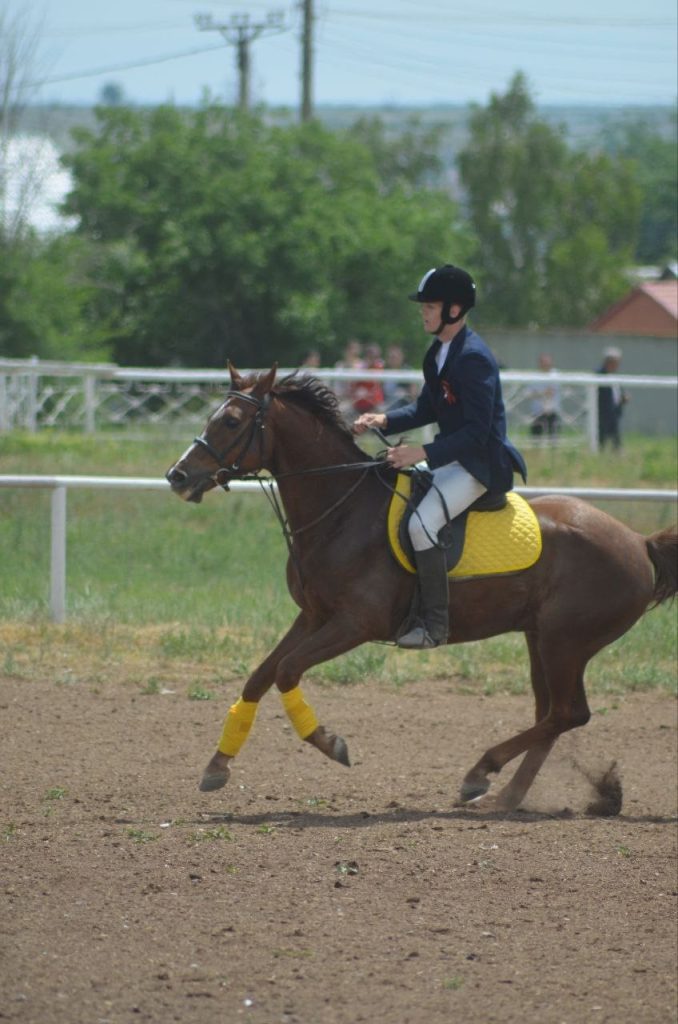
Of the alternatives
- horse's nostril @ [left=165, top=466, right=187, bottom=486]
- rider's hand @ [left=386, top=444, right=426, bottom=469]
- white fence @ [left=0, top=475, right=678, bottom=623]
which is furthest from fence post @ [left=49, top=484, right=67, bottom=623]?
rider's hand @ [left=386, top=444, right=426, bottom=469]

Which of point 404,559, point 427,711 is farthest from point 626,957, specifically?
point 427,711

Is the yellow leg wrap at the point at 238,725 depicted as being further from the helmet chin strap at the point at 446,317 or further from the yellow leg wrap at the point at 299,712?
the helmet chin strap at the point at 446,317

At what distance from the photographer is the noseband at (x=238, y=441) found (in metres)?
7.41

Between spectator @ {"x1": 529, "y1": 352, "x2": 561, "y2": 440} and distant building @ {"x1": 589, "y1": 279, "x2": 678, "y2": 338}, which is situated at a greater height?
distant building @ {"x1": 589, "y1": 279, "x2": 678, "y2": 338}

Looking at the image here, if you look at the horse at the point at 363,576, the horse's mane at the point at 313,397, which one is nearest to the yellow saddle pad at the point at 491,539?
the horse at the point at 363,576

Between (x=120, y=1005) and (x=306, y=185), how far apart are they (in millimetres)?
33942

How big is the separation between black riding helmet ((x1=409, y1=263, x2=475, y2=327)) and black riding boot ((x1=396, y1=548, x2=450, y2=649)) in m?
1.19

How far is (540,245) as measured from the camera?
191ft

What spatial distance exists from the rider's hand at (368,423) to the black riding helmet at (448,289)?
675 mm

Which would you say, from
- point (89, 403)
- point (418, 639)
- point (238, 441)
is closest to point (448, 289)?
point (238, 441)

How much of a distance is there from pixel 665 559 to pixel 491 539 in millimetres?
1111

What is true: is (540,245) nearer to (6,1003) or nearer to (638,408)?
(638,408)

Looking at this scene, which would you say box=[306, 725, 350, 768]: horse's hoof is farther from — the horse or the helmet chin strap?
the helmet chin strap

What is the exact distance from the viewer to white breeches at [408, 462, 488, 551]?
301 inches
